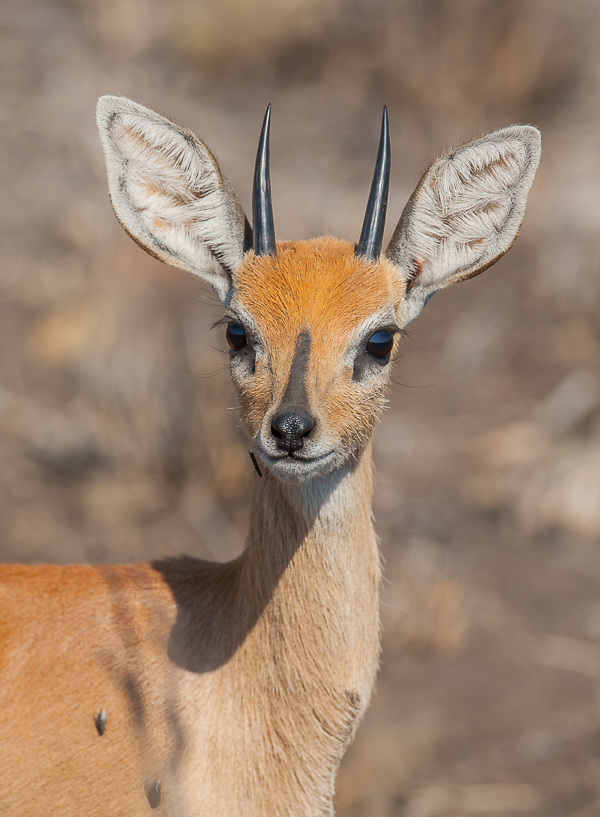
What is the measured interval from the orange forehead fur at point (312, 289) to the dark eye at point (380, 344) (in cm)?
9

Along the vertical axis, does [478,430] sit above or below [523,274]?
below

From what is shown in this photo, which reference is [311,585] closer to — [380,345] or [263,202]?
[380,345]

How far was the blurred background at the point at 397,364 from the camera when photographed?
6.23m

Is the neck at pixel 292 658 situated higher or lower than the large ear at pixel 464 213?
lower

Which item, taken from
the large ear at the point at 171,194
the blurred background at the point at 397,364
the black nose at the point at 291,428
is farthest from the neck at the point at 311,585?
the blurred background at the point at 397,364

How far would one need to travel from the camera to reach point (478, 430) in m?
8.86

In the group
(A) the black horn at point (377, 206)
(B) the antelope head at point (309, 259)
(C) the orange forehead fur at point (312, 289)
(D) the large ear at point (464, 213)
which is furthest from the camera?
(D) the large ear at point (464, 213)

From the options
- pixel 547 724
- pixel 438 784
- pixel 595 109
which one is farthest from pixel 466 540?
pixel 595 109

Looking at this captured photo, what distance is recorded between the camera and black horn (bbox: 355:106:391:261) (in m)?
3.40

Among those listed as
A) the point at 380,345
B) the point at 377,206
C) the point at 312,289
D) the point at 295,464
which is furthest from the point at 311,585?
the point at 377,206

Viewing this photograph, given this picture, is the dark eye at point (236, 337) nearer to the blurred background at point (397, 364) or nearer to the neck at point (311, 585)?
the neck at point (311, 585)

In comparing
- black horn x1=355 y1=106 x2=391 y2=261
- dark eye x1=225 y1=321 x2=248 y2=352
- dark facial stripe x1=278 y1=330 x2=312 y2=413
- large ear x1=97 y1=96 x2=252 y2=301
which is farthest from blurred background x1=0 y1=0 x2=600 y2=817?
dark facial stripe x1=278 y1=330 x2=312 y2=413

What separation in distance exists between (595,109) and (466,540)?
9.15 metres

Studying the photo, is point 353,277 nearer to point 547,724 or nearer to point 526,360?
point 547,724
